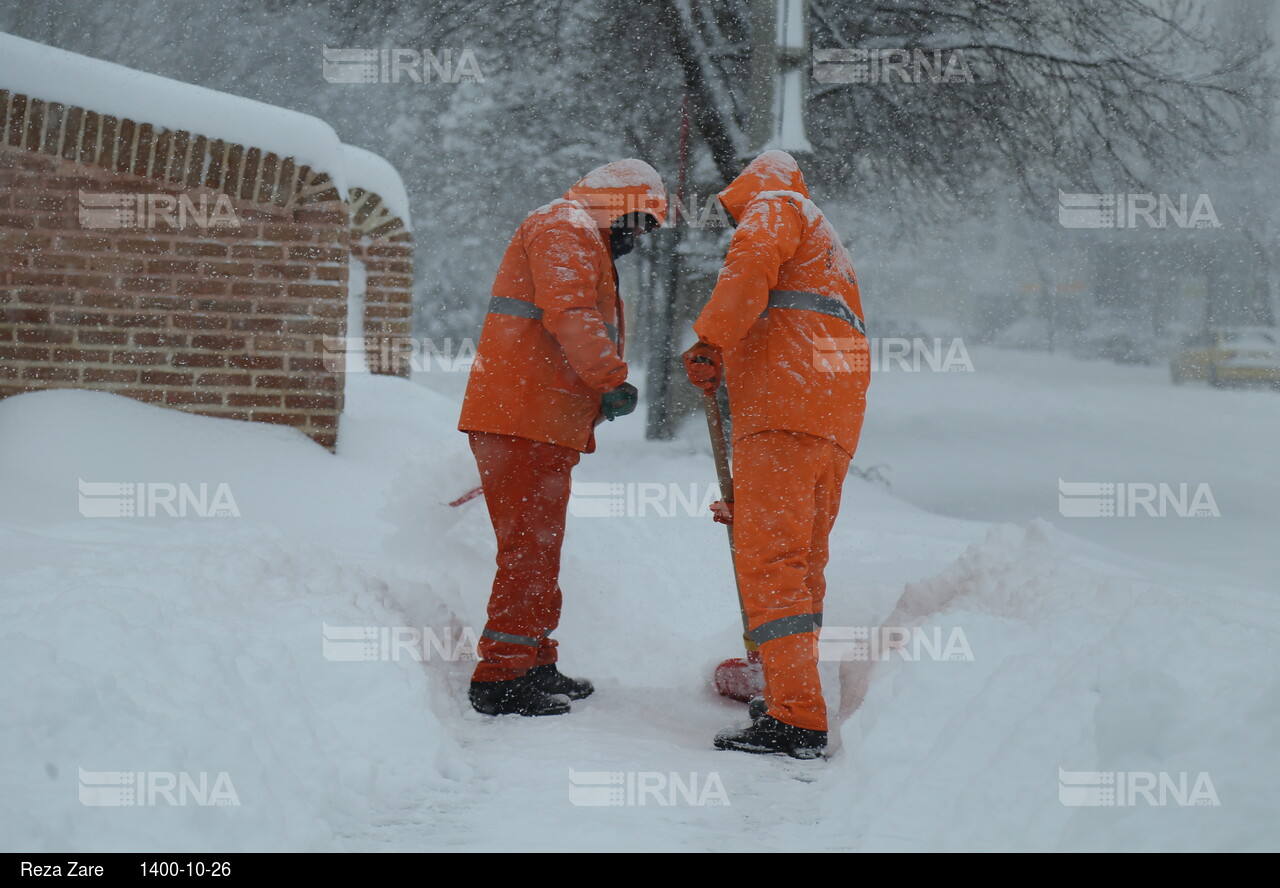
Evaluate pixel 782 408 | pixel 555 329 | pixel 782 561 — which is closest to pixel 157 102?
pixel 555 329

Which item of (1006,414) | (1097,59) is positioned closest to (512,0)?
(1097,59)

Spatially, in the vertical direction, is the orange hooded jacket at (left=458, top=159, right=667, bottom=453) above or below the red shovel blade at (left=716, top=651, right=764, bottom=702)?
above

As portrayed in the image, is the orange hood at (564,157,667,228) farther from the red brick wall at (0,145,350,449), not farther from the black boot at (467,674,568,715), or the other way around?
the red brick wall at (0,145,350,449)

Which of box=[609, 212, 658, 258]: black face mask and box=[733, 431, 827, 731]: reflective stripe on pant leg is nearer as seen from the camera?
box=[733, 431, 827, 731]: reflective stripe on pant leg

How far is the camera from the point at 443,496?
5082 millimetres

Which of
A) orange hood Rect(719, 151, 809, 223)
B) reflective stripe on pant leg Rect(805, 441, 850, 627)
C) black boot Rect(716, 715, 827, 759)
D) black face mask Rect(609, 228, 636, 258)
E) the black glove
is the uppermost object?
orange hood Rect(719, 151, 809, 223)

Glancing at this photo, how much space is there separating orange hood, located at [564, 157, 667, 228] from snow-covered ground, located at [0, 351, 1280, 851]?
1568 mm

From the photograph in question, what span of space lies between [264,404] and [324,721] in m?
2.77

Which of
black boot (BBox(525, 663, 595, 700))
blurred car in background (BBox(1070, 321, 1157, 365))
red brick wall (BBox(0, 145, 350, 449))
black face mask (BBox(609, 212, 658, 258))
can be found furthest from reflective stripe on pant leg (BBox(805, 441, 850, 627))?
blurred car in background (BBox(1070, 321, 1157, 365))

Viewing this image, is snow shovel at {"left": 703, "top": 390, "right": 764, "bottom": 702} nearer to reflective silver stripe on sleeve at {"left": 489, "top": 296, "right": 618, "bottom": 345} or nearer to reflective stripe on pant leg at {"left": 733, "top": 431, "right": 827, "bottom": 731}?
reflective stripe on pant leg at {"left": 733, "top": 431, "right": 827, "bottom": 731}

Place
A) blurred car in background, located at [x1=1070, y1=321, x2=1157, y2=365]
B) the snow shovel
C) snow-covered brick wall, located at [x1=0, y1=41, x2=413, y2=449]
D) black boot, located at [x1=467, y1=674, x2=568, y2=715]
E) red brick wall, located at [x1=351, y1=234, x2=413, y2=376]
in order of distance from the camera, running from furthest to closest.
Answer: blurred car in background, located at [x1=1070, y1=321, x2=1157, y2=365] < red brick wall, located at [x1=351, y1=234, x2=413, y2=376] < snow-covered brick wall, located at [x1=0, y1=41, x2=413, y2=449] < the snow shovel < black boot, located at [x1=467, y1=674, x2=568, y2=715]

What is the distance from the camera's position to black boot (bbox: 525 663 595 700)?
13.0 ft

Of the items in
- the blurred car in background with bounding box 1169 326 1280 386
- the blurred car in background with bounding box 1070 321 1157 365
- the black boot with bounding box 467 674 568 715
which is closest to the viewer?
the black boot with bounding box 467 674 568 715

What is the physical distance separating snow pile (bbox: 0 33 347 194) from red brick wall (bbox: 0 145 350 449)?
0.26 m
